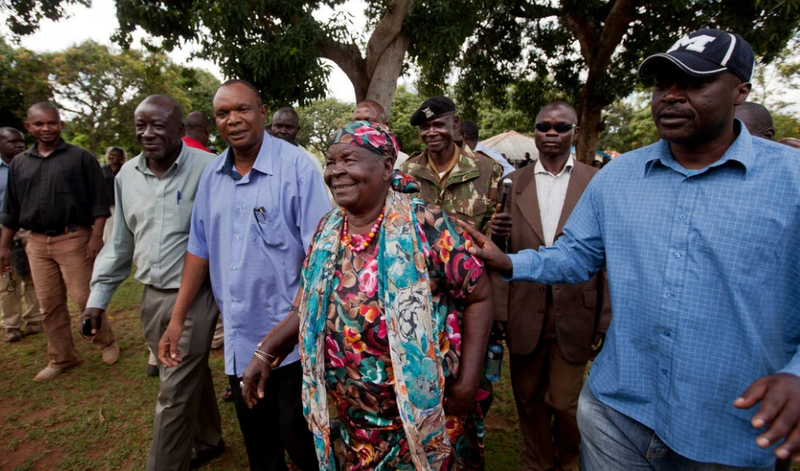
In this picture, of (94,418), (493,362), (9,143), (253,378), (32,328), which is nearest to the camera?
(253,378)

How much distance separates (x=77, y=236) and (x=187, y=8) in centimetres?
637

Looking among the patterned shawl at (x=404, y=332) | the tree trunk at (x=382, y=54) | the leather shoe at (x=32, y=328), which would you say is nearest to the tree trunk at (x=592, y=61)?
the tree trunk at (x=382, y=54)

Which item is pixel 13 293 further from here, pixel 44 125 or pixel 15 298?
pixel 44 125

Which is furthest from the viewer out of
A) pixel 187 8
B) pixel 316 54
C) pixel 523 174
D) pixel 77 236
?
pixel 187 8

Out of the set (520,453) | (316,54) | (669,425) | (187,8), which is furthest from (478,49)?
(669,425)

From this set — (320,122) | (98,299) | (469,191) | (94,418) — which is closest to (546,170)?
(469,191)

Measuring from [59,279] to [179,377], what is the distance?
3045 millimetres

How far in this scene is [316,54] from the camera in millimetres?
8367

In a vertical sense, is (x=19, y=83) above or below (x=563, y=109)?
above

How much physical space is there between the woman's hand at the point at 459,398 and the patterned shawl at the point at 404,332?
104 mm

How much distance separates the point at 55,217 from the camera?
459 centimetres

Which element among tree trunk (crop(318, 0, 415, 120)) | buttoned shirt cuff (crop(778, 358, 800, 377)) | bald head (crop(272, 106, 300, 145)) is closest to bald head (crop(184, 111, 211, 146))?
bald head (crop(272, 106, 300, 145))

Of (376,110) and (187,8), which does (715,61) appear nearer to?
(376,110)

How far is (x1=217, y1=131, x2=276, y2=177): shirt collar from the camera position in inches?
102
